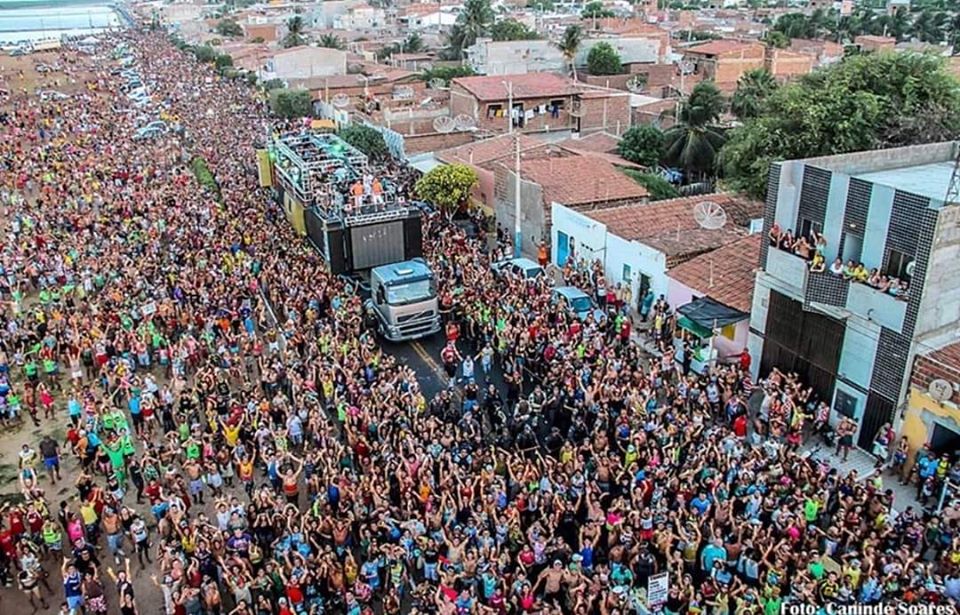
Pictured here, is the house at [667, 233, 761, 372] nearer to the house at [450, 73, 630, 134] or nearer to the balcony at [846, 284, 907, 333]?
the balcony at [846, 284, 907, 333]

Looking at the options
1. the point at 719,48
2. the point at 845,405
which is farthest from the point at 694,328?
the point at 719,48

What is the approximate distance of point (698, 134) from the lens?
37062 millimetres

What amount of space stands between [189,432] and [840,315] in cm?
1354

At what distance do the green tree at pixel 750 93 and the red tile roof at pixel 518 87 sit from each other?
31.6 ft

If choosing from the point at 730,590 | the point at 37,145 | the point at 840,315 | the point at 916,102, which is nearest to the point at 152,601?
the point at 730,590

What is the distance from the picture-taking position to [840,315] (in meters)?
16.5

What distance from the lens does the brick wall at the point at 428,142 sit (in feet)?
138

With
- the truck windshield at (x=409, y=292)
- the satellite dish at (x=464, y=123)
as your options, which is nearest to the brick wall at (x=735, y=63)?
the satellite dish at (x=464, y=123)

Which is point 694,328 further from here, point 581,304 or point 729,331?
point 581,304

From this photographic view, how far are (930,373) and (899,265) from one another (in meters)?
2.13

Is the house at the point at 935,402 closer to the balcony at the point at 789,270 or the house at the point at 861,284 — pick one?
the house at the point at 861,284

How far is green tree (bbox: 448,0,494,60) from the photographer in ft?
275

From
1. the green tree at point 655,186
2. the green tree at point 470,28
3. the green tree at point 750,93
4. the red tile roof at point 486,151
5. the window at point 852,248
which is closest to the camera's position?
the window at point 852,248

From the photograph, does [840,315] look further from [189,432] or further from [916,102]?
[189,432]
